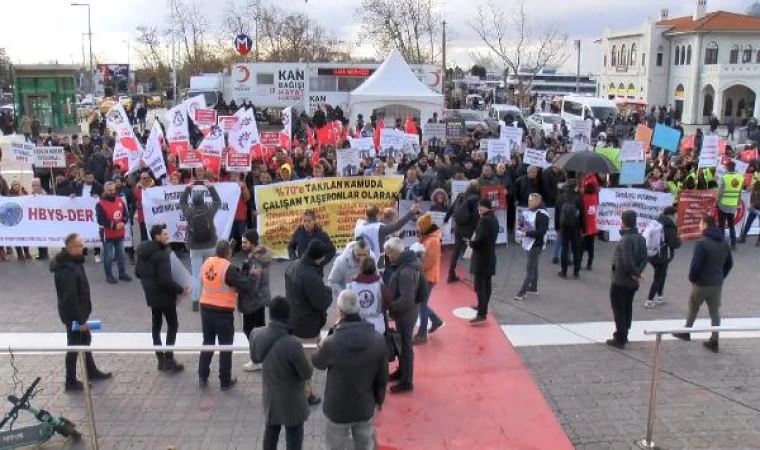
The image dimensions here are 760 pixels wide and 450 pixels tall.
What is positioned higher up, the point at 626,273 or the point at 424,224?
the point at 424,224

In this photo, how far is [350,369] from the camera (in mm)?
5113

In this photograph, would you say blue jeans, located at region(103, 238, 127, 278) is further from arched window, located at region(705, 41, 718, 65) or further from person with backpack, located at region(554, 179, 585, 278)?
arched window, located at region(705, 41, 718, 65)

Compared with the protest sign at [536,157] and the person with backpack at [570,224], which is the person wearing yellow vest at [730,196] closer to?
the protest sign at [536,157]

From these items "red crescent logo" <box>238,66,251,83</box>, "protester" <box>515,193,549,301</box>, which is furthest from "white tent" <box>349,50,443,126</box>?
"protester" <box>515,193,549,301</box>

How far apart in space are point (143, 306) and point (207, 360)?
339 cm

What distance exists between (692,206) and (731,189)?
0.77 m

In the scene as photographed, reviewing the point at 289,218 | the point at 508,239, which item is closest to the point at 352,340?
the point at 289,218

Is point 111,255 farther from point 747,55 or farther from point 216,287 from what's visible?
point 747,55

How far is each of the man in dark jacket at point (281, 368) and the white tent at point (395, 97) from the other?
23.2 meters

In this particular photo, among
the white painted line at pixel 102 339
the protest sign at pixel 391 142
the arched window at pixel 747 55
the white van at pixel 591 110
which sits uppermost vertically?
the arched window at pixel 747 55

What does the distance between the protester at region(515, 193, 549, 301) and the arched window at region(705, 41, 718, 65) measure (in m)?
51.4

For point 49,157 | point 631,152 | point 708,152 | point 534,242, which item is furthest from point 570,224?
point 49,157

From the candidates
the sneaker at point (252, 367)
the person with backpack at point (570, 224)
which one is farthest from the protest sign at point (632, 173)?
the sneaker at point (252, 367)

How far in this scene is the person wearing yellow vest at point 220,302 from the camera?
7.11 m
